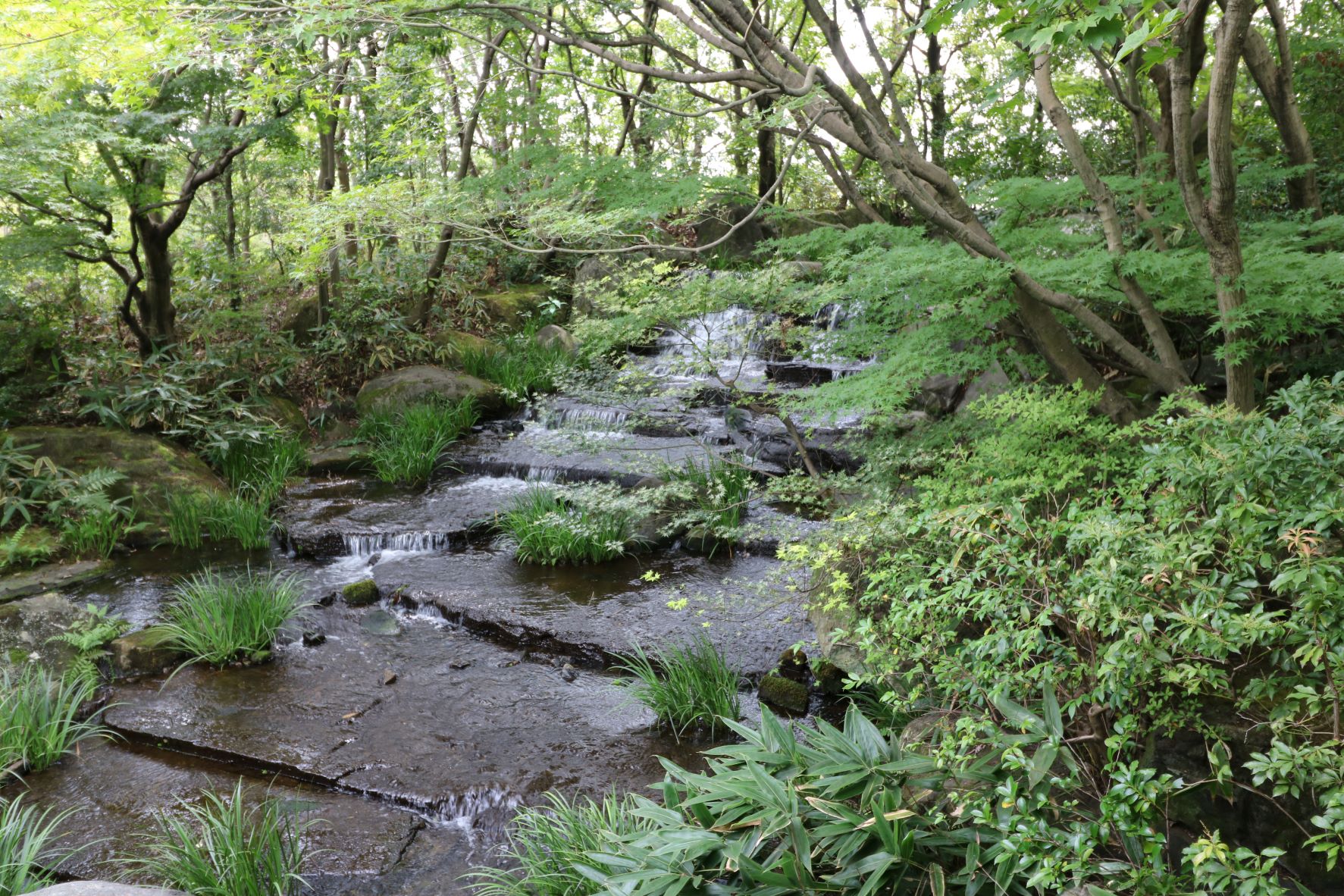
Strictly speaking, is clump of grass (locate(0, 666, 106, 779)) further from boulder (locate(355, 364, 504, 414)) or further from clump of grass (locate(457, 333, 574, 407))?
clump of grass (locate(457, 333, 574, 407))

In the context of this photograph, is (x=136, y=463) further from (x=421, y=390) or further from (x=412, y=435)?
(x=421, y=390)

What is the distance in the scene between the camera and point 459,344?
11.8m

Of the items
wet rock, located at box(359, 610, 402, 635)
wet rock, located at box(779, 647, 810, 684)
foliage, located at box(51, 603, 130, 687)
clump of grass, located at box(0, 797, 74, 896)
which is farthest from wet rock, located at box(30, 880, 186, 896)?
wet rock, located at box(779, 647, 810, 684)

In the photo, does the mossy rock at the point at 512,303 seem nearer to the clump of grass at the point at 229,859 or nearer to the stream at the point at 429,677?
the stream at the point at 429,677

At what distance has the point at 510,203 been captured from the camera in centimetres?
591

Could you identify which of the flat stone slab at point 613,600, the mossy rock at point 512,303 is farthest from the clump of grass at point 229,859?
the mossy rock at point 512,303

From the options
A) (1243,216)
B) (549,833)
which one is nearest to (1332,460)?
(549,833)

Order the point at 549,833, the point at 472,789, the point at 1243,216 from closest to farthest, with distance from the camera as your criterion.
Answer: the point at 549,833 → the point at 472,789 → the point at 1243,216

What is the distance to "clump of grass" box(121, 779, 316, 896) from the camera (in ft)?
10.8

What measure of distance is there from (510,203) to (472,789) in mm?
3847

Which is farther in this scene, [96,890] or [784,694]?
[784,694]

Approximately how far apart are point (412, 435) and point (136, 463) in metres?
2.66

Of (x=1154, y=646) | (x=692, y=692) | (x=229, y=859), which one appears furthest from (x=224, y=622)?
(x=1154, y=646)

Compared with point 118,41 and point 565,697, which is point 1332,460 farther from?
point 118,41
